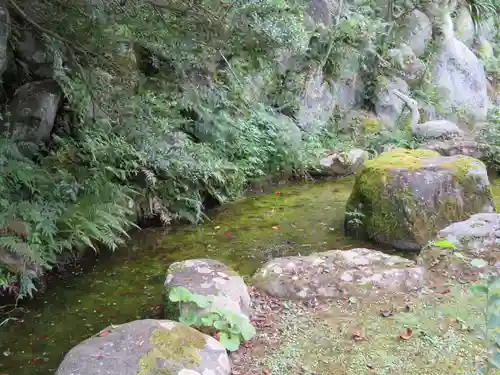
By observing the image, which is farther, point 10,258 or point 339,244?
point 339,244

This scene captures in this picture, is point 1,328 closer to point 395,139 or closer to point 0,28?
point 0,28

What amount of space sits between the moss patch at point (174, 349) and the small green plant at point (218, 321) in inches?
8.6

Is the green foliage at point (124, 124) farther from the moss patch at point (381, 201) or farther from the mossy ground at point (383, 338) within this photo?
the mossy ground at point (383, 338)

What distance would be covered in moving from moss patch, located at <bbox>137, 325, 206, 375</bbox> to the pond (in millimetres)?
1004

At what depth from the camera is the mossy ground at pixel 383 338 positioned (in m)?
3.00

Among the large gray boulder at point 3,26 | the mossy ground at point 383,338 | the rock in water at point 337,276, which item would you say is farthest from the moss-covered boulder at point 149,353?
the large gray boulder at point 3,26

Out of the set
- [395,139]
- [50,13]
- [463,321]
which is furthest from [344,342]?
[395,139]

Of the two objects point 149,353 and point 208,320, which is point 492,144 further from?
point 149,353

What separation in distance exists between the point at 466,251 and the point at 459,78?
40.2ft

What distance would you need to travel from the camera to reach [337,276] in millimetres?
4098

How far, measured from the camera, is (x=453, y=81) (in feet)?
49.1

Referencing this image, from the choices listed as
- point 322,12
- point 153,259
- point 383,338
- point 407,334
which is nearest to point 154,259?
point 153,259

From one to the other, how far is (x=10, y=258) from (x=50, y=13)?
2.17 m

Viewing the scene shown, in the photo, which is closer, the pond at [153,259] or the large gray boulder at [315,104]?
the pond at [153,259]
